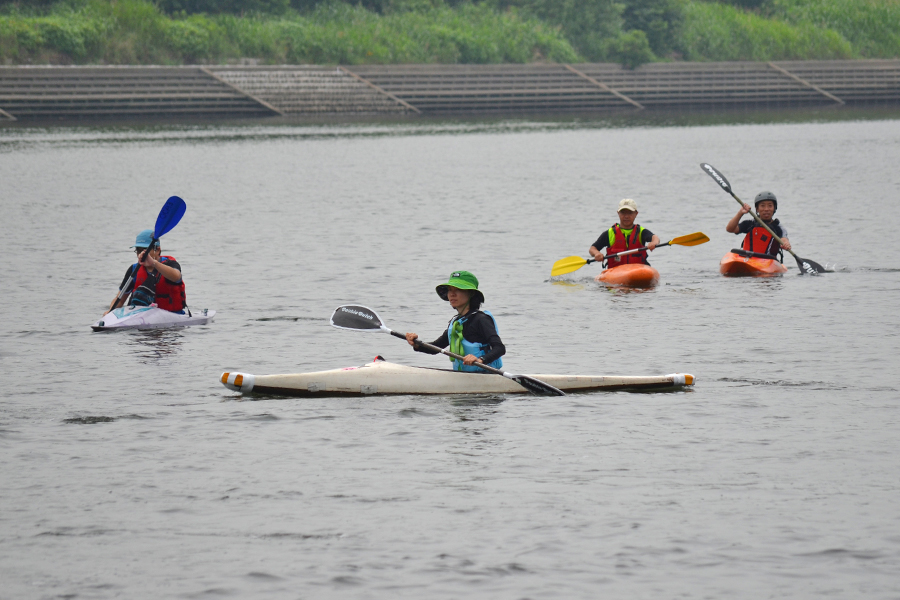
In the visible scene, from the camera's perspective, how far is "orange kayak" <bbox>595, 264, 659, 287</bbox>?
19.7 m

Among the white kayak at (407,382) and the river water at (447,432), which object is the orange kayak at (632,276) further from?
the white kayak at (407,382)

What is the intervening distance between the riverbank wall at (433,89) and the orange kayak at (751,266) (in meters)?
48.4

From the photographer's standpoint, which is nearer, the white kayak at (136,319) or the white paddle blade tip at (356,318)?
the white paddle blade tip at (356,318)

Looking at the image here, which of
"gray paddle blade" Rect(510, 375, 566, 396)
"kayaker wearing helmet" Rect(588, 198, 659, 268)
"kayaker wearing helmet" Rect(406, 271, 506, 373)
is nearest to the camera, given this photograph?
"kayaker wearing helmet" Rect(406, 271, 506, 373)

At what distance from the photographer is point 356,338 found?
16.1 m

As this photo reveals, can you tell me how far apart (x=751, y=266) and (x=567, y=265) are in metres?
2.98

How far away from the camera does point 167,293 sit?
644 inches

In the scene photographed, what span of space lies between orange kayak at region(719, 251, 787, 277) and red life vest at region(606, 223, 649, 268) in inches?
62.7

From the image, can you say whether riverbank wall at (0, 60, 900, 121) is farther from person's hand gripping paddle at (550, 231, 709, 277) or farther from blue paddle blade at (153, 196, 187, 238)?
blue paddle blade at (153, 196, 187, 238)

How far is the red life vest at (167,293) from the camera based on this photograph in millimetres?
16188

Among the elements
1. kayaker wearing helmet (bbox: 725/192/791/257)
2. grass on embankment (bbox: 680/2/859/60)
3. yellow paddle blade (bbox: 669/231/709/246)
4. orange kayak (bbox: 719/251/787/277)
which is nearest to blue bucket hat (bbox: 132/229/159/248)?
yellow paddle blade (bbox: 669/231/709/246)

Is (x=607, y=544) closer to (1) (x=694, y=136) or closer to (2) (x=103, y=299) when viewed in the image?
(2) (x=103, y=299)

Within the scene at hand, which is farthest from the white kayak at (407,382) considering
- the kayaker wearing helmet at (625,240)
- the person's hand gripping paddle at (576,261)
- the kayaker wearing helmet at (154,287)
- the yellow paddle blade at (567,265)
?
the yellow paddle blade at (567,265)

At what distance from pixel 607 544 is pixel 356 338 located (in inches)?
318
